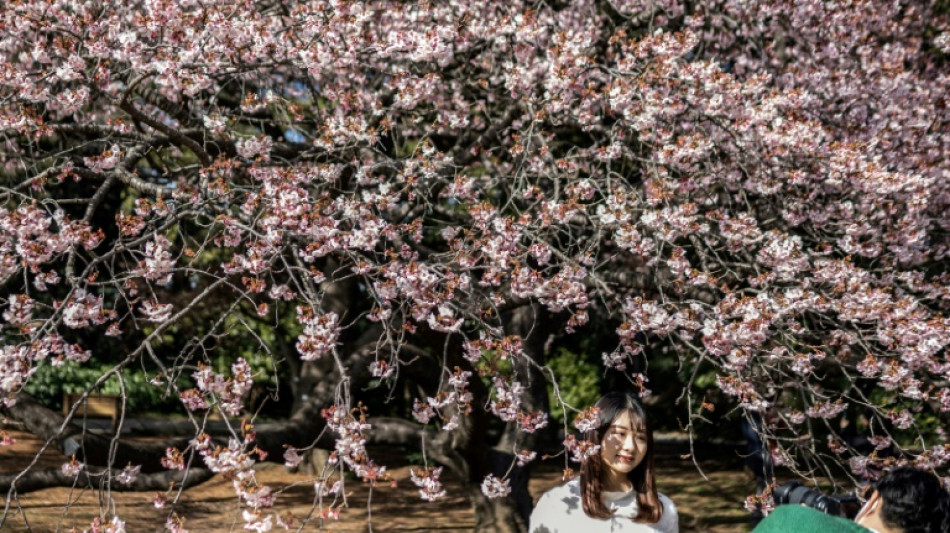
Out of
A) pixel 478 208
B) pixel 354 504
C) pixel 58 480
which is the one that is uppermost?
pixel 478 208

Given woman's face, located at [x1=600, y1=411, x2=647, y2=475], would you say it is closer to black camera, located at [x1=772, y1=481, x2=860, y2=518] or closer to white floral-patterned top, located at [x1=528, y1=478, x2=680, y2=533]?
white floral-patterned top, located at [x1=528, y1=478, x2=680, y2=533]

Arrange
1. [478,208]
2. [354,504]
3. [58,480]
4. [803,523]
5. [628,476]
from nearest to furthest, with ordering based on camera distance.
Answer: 1. [803,523]
2. [628,476]
3. [478,208]
4. [58,480]
5. [354,504]

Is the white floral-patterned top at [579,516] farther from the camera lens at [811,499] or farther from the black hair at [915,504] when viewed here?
the black hair at [915,504]

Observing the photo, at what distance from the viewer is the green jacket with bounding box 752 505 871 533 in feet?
5.19

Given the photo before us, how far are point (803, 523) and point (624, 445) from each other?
4.24 feet

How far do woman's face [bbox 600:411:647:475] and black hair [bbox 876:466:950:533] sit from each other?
36.5 inches

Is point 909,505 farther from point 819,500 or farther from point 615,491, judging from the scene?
point 615,491

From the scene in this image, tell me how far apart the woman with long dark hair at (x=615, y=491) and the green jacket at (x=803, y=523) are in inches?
47.2

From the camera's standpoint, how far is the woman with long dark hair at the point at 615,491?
2.77 metres

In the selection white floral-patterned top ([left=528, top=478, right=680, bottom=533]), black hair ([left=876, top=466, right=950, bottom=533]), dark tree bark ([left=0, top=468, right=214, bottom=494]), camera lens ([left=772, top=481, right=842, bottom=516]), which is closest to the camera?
black hair ([left=876, top=466, right=950, bottom=533])

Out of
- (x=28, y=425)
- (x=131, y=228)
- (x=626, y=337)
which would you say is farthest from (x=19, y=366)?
(x=626, y=337)

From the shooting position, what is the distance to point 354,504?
9266mm

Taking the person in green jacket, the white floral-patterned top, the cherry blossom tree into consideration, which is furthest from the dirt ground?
the person in green jacket

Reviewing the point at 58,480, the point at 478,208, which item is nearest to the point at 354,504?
the point at 58,480
